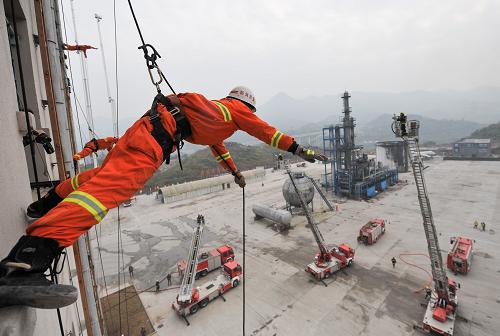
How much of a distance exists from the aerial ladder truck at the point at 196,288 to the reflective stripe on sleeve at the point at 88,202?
11465 mm

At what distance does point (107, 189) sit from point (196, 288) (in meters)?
12.6

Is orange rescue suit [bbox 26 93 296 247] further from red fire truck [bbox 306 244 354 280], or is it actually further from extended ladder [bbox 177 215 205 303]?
red fire truck [bbox 306 244 354 280]

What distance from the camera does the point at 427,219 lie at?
10.8 meters

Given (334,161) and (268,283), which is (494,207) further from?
(268,283)

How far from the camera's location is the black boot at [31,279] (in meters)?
1.75

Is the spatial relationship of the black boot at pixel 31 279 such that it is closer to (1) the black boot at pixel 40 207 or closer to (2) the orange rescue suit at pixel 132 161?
(2) the orange rescue suit at pixel 132 161

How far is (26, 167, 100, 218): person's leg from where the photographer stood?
363cm

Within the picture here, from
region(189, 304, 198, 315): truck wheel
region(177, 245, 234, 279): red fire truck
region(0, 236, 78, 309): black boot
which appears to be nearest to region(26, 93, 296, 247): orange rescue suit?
region(0, 236, 78, 309): black boot

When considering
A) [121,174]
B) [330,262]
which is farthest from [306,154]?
[330,262]

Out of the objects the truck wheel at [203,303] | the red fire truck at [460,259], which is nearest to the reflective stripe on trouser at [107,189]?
the truck wheel at [203,303]

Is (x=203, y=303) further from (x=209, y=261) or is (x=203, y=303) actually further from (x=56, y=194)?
(x=56, y=194)

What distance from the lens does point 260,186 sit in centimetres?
4431

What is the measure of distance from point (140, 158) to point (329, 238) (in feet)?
67.6

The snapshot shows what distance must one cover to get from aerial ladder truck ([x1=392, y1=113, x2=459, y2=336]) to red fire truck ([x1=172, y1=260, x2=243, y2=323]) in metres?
9.49
